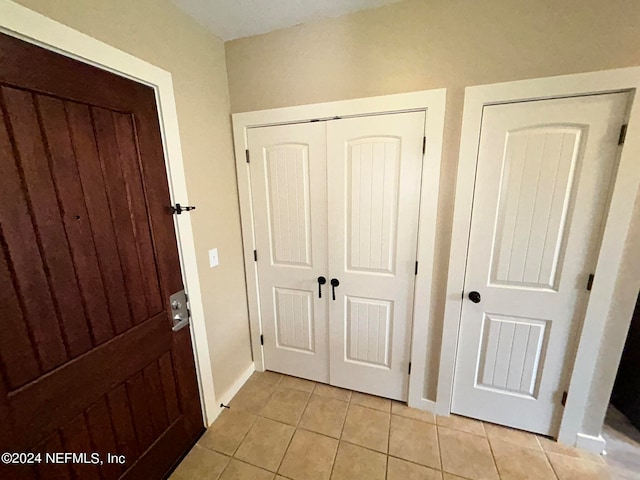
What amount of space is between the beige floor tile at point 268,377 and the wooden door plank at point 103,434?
1.04m

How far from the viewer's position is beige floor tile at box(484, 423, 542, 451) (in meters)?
1.54

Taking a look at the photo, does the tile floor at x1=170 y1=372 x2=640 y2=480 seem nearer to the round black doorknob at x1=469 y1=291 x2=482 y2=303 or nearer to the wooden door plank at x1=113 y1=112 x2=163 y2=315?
the round black doorknob at x1=469 y1=291 x2=482 y2=303

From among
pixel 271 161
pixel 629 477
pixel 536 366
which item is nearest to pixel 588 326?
pixel 536 366

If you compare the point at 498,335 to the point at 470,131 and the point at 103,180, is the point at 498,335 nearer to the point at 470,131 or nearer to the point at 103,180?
the point at 470,131

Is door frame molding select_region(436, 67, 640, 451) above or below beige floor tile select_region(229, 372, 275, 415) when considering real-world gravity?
above

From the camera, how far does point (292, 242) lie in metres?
1.87

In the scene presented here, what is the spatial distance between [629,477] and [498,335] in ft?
2.93

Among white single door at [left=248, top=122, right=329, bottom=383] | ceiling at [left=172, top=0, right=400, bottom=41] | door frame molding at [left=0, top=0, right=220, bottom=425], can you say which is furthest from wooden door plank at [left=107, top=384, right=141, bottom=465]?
ceiling at [left=172, top=0, right=400, bottom=41]

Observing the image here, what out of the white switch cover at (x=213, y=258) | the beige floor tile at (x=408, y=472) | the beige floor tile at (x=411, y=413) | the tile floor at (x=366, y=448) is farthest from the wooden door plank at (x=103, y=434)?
the beige floor tile at (x=411, y=413)

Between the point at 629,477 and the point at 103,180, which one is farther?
the point at 629,477

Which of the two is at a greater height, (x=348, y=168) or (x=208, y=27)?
(x=208, y=27)

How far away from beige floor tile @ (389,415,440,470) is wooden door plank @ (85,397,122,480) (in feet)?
4.64

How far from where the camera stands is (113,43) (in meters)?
1.09

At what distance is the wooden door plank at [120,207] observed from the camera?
108 cm
